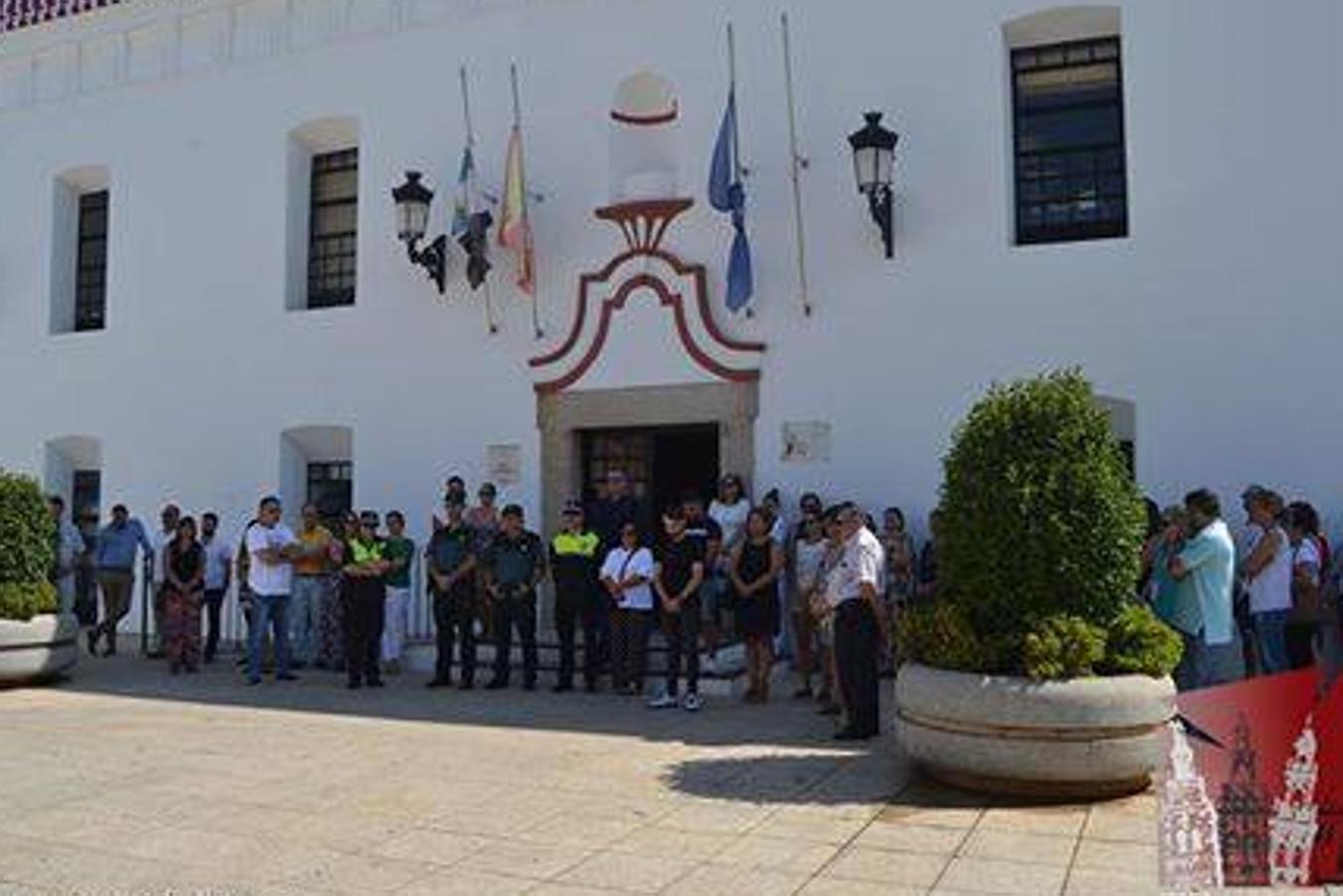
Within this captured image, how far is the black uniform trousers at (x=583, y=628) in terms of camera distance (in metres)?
11.0

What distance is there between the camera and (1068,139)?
11.6m

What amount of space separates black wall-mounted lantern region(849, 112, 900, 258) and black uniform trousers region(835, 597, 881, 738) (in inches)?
164

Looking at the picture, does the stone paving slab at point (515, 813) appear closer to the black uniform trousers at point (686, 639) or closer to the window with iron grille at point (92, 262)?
the black uniform trousers at point (686, 639)

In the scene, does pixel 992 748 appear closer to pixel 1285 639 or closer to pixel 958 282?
pixel 1285 639

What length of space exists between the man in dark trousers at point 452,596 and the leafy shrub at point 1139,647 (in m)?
6.00

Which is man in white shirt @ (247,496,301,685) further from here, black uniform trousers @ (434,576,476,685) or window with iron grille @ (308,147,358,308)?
window with iron grille @ (308,147,358,308)

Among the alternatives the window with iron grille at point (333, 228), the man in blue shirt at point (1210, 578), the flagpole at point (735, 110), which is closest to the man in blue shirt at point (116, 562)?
the window with iron grille at point (333, 228)

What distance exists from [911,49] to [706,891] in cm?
859

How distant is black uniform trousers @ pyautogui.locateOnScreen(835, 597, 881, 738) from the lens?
8484mm

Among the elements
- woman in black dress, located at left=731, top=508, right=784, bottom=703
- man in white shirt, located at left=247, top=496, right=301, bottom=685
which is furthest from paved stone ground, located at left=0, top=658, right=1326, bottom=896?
man in white shirt, located at left=247, top=496, right=301, bottom=685

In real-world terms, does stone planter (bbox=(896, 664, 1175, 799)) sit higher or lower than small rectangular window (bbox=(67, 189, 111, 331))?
lower

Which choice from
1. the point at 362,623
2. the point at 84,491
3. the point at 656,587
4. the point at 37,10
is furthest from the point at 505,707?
the point at 37,10

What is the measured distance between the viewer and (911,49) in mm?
11758

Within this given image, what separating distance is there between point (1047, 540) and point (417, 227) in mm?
8272
